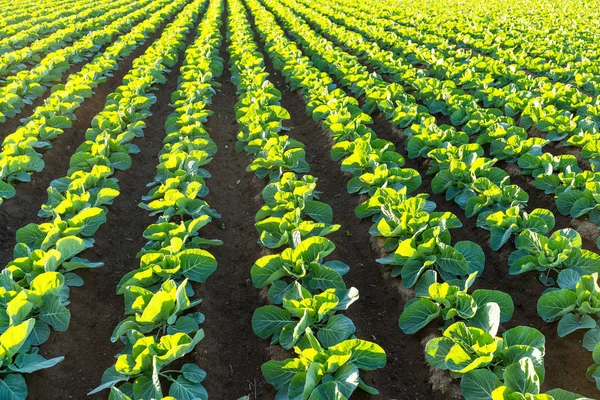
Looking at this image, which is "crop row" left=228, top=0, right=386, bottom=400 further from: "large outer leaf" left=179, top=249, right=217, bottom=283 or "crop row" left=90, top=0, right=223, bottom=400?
"crop row" left=90, top=0, right=223, bottom=400

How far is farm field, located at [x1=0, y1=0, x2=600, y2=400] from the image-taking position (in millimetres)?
3609

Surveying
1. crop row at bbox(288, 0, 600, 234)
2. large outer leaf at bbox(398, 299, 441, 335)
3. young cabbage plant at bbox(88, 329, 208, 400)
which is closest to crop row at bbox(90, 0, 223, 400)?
young cabbage plant at bbox(88, 329, 208, 400)

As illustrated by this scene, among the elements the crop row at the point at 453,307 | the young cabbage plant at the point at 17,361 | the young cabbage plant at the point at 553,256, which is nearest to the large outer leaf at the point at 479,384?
the crop row at the point at 453,307

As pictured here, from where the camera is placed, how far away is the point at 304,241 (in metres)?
4.48

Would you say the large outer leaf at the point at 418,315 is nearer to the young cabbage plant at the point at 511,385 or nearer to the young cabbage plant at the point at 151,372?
the young cabbage plant at the point at 511,385

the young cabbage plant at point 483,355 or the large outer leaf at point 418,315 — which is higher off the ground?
the young cabbage plant at point 483,355

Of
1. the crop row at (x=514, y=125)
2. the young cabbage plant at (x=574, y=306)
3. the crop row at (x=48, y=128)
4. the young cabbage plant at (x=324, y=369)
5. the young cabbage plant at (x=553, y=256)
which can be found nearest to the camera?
the young cabbage plant at (x=324, y=369)

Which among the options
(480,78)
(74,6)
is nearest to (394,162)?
(480,78)

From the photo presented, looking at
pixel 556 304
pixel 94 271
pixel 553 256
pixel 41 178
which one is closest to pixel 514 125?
pixel 553 256

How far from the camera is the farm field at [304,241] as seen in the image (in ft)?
11.8

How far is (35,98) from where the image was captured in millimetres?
10359

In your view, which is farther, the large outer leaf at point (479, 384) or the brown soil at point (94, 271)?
the brown soil at point (94, 271)

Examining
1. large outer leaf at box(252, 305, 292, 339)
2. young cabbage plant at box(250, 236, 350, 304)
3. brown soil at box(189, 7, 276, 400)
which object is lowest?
brown soil at box(189, 7, 276, 400)

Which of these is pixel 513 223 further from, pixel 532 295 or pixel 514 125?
pixel 514 125
